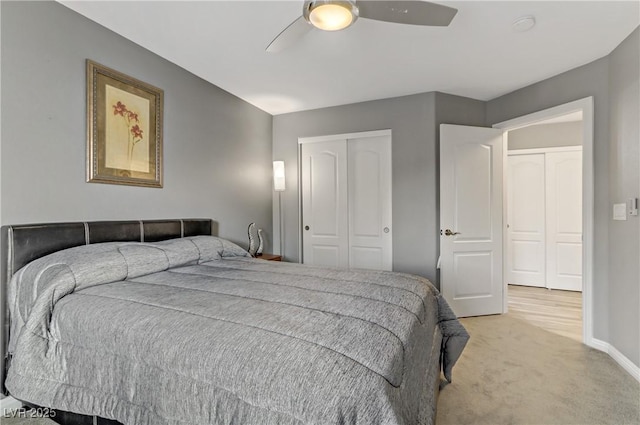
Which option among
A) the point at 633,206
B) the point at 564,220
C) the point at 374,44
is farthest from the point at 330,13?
the point at 564,220

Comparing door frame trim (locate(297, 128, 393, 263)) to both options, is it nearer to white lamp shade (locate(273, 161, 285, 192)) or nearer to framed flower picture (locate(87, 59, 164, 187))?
white lamp shade (locate(273, 161, 285, 192))

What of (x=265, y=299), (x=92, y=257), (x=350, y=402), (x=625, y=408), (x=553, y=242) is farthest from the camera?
(x=553, y=242)

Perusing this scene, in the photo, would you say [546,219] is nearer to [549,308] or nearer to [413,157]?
[549,308]

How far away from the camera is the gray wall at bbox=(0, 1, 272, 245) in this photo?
1.68m

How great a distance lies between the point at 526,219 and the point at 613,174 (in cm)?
230

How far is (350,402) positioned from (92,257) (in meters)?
1.61

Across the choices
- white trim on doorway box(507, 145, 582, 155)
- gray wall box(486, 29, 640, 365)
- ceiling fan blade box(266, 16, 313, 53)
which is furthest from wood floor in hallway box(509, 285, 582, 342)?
ceiling fan blade box(266, 16, 313, 53)

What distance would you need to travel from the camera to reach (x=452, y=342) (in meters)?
1.85

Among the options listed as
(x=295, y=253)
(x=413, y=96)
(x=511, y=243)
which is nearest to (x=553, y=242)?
(x=511, y=243)

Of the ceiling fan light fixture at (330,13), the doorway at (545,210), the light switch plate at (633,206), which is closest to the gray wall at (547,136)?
the doorway at (545,210)

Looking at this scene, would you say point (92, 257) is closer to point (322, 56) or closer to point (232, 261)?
point (232, 261)

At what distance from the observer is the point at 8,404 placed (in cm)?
166

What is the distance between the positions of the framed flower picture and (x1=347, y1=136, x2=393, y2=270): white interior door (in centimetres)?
217

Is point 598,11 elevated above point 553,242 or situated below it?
above
